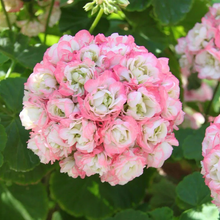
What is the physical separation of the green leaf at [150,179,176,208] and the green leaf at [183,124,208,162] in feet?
1.14

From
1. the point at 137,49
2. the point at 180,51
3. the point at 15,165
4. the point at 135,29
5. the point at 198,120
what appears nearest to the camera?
the point at 137,49

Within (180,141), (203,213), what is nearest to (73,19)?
(180,141)

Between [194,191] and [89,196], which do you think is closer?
[194,191]

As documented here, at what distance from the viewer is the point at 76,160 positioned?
798mm

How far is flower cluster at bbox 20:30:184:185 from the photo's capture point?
0.73 m

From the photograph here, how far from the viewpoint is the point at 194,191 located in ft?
3.47

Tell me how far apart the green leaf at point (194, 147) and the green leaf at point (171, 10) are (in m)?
0.44

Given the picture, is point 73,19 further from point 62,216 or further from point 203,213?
point 203,213

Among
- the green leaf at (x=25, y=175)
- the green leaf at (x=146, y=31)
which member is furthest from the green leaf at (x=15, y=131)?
the green leaf at (x=146, y=31)

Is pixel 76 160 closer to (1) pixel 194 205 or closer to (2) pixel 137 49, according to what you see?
(2) pixel 137 49

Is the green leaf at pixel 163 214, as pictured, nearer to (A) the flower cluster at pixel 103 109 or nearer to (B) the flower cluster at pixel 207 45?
(A) the flower cluster at pixel 103 109

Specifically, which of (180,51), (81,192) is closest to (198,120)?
(180,51)

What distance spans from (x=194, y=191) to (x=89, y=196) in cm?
45

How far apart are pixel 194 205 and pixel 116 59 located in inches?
20.8
